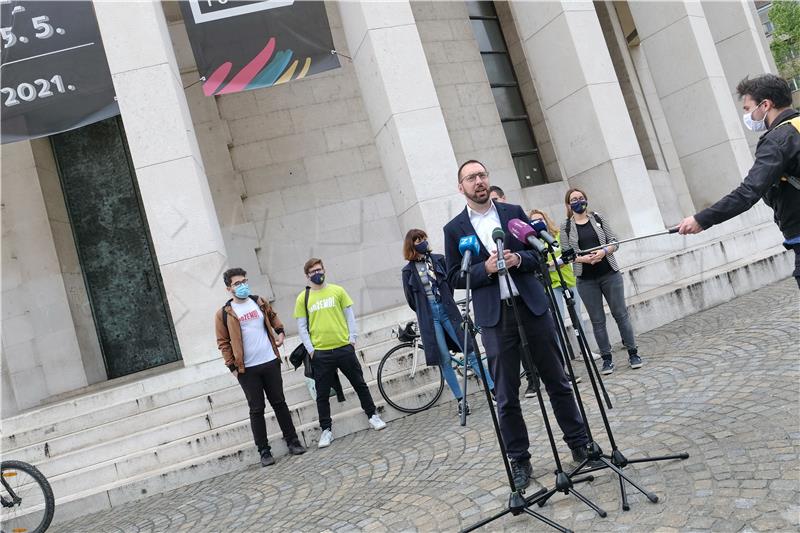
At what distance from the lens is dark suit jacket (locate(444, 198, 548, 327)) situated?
142 inches

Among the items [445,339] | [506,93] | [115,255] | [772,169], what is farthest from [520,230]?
[506,93]

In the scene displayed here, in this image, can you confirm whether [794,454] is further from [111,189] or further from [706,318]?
[111,189]

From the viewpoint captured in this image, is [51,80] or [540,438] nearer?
[540,438]

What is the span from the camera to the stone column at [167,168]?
8023 mm

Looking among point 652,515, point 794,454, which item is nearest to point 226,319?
point 652,515

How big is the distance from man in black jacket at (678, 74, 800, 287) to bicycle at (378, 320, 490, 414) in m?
3.91

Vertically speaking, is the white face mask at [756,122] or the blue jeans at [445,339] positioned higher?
the white face mask at [756,122]

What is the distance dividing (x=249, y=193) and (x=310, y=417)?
6149 millimetres

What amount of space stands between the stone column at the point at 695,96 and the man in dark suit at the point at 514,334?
34.1 feet

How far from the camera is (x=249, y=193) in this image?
1173 cm

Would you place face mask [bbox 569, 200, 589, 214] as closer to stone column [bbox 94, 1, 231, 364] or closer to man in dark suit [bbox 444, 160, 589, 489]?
man in dark suit [bbox 444, 160, 589, 489]

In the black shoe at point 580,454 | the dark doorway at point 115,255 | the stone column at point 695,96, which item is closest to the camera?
the black shoe at point 580,454

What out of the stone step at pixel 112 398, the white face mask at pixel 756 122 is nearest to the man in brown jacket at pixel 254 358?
the stone step at pixel 112 398

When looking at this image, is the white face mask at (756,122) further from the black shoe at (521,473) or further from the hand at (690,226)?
the black shoe at (521,473)
